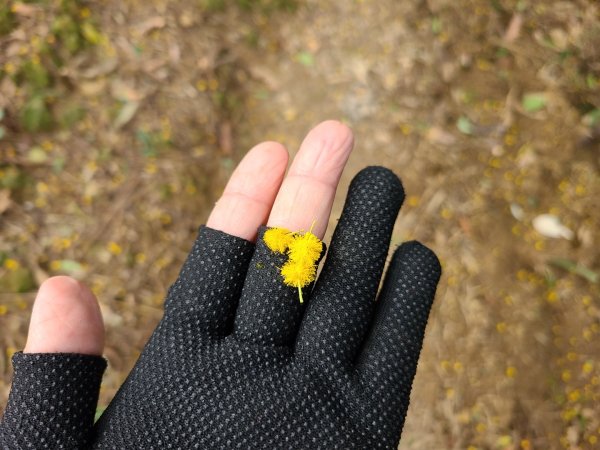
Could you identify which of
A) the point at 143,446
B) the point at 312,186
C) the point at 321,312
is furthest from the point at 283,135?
the point at 143,446

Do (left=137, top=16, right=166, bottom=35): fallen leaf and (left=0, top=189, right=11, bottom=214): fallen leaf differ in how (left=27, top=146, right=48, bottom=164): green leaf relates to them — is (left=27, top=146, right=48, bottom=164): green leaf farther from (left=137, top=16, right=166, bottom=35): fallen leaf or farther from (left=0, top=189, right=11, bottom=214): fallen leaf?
(left=137, top=16, right=166, bottom=35): fallen leaf

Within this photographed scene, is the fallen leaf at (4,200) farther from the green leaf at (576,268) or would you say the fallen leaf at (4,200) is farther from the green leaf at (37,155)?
the green leaf at (576,268)

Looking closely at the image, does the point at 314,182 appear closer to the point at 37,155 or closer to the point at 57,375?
the point at 57,375

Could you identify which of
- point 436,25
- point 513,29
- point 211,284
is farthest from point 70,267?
point 513,29

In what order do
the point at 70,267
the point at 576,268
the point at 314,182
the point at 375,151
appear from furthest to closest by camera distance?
the point at 375,151 → the point at 576,268 → the point at 70,267 → the point at 314,182

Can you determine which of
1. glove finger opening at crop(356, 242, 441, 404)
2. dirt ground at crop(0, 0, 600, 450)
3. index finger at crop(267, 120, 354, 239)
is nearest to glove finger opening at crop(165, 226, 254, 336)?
index finger at crop(267, 120, 354, 239)

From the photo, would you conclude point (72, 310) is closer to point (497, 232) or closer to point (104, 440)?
point (104, 440)
